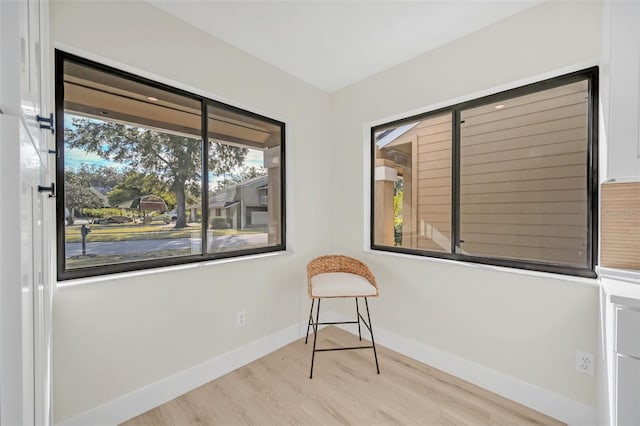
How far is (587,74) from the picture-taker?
1654 millimetres

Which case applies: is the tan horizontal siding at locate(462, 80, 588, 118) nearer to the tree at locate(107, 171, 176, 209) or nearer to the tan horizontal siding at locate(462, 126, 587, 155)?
the tan horizontal siding at locate(462, 126, 587, 155)

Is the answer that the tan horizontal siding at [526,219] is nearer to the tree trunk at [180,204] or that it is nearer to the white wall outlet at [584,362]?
the white wall outlet at [584,362]

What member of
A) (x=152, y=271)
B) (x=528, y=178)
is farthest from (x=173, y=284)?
(x=528, y=178)

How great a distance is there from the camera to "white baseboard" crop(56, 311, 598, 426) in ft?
5.24

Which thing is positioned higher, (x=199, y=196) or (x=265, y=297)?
(x=199, y=196)

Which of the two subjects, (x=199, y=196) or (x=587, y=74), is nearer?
(x=587, y=74)

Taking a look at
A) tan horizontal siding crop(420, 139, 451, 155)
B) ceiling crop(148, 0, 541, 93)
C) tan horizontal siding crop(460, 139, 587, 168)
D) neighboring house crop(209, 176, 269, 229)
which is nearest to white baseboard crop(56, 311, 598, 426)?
neighboring house crop(209, 176, 269, 229)

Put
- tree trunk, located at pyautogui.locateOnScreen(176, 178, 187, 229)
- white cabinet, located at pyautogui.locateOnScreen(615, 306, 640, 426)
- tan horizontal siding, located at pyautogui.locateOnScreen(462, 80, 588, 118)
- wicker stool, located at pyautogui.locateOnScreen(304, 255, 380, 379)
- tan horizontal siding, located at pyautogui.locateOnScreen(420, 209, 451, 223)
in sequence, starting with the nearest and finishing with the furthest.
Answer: white cabinet, located at pyautogui.locateOnScreen(615, 306, 640, 426)
tan horizontal siding, located at pyautogui.locateOnScreen(462, 80, 588, 118)
tree trunk, located at pyautogui.locateOnScreen(176, 178, 187, 229)
wicker stool, located at pyautogui.locateOnScreen(304, 255, 380, 379)
tan horizontal siding, located at pyautogui.locateOnScreen(420, 209, 451, 223)

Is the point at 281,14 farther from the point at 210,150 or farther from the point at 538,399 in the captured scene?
the point at 538,399

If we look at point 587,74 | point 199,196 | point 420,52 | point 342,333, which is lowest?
point 342,333

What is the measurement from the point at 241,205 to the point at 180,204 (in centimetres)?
51

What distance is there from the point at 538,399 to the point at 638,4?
2112 millimetres

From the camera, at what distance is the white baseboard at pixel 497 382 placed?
162 cm

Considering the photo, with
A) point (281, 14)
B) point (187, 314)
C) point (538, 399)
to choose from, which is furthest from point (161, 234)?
point (538, 399)
